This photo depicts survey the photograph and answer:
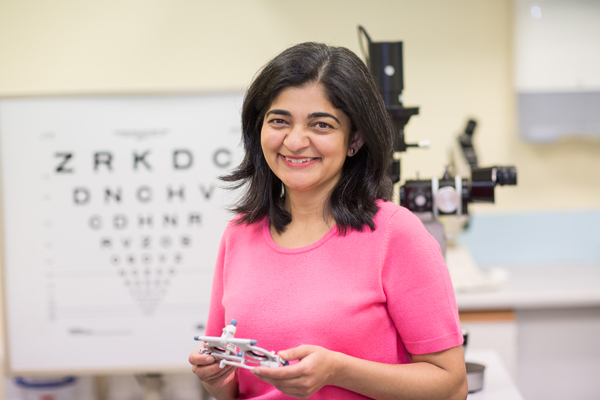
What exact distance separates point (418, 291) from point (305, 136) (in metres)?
0.34

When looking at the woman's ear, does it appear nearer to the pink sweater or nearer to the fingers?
the pink sweater

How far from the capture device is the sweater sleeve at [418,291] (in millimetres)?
950

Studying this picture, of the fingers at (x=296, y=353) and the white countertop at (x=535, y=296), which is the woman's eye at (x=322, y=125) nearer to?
the fingers at (x=296, y=353)

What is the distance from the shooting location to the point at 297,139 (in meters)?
0.98

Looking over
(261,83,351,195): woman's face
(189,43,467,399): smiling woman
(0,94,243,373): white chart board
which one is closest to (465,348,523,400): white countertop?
(189,43,467,399): smiling woman

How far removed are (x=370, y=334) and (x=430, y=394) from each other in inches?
5.8

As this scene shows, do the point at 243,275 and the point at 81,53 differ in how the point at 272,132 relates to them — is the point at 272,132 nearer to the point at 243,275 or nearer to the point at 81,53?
the point at 243,275

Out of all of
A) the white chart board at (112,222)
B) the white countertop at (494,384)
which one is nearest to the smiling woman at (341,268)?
the white countertop at (494,384)

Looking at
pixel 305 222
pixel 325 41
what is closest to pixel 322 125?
pixel 305 222

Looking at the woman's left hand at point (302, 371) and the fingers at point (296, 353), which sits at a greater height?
the fingers at point (296, 353)

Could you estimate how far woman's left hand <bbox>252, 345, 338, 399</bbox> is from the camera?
86cm

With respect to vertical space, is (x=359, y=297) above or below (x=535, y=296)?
above

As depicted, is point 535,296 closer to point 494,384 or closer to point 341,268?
point 494,384

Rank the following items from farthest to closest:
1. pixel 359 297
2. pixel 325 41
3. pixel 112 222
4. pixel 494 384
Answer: pixel 325 41, pixel 112 222, pixel 494 384, pixel 359 297
